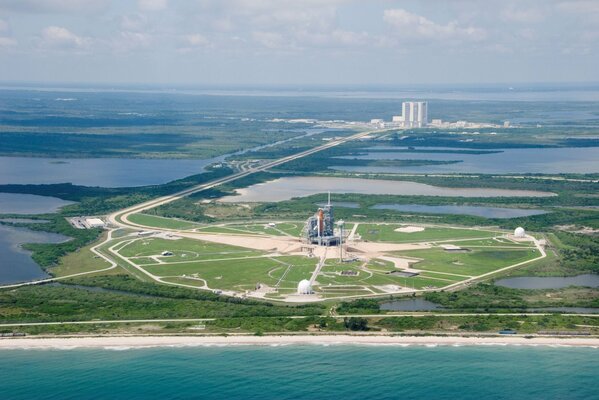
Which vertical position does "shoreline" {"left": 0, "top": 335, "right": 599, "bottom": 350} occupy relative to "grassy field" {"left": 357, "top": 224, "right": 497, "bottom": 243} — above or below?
above

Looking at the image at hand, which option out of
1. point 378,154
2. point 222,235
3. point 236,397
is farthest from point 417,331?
point 378,154

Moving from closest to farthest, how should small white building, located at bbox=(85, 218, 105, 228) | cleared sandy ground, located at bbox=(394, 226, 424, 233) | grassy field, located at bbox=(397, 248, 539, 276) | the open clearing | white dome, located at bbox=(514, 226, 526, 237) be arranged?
the open clearing → grassy field, located at bbox=(397, 248, 539, 276) → white dome, located at bbox=(514, 226, 526, 237) → cleared sandy ground, located at bbox=(394, 226, 424, 233) → small white building, located at bbox=(85, 218, 105, 228)

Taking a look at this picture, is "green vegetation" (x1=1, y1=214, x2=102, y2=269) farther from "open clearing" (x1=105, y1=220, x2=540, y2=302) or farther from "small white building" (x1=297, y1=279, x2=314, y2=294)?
"small white building" (x1=297, y1=279, x2=314, y2=294)

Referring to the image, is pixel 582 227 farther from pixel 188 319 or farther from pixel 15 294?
pixel 15 294

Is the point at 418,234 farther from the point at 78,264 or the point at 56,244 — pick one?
the point at 56,244

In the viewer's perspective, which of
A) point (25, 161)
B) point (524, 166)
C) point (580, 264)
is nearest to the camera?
point (580, 264)

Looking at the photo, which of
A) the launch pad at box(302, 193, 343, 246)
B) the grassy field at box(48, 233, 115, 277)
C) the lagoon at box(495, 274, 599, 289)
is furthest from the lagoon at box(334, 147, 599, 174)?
the grassy field at box(48, 233, 115, 277)

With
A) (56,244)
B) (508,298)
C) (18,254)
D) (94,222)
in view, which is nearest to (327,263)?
(508,298)
